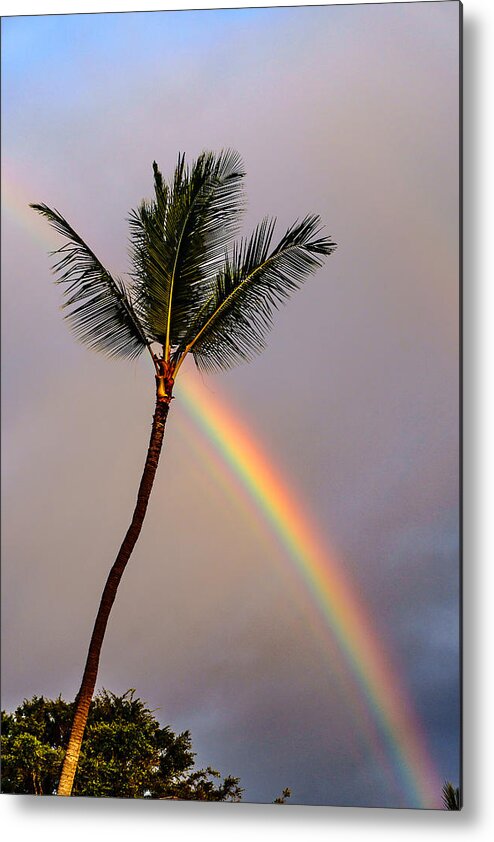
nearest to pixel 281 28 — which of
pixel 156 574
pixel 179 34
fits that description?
pixel 179 34

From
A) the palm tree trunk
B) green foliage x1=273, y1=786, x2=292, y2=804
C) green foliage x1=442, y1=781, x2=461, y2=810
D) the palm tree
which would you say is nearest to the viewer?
green foliage x1=442, y1=781, x2=461, y2=810

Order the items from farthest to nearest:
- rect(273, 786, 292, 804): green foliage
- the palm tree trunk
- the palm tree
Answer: the palm tree, the palm tree trunk, rect(273, 786, 292, 804): green foliage

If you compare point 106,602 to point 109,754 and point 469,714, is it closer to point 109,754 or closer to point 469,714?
point 109,754

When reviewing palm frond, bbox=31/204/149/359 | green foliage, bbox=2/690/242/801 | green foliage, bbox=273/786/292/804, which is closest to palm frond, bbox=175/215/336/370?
palm frond, bbox=31/204/149/359

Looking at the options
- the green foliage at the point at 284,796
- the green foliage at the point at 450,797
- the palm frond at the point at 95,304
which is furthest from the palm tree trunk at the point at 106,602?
the green foliage at the point at 450,797

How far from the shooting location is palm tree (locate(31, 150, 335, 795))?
4.29m

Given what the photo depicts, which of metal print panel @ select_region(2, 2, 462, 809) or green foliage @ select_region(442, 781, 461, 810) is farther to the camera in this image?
metal print panel @ select_region(2, 2, 462, 809)

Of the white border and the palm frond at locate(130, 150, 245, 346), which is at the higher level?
the palm frond at locate(130, 150, 245, 346)

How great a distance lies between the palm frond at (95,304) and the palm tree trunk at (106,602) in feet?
0.86

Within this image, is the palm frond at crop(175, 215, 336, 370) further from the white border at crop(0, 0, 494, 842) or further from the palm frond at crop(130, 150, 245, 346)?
the white border at crop(0, 0, 494, 842)

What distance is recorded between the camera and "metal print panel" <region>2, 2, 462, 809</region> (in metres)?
4.02

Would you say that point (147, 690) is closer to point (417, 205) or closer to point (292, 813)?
point (292, 813)

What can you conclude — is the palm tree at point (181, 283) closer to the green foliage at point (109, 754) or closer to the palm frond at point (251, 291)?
the palm frond at point (251, 291)

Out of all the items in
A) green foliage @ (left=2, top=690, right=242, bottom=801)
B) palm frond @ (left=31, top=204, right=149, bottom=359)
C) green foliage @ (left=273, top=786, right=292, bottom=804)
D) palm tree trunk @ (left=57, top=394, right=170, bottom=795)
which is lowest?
green foliage @ (left=273, top=786, right=292, bottom=804)
